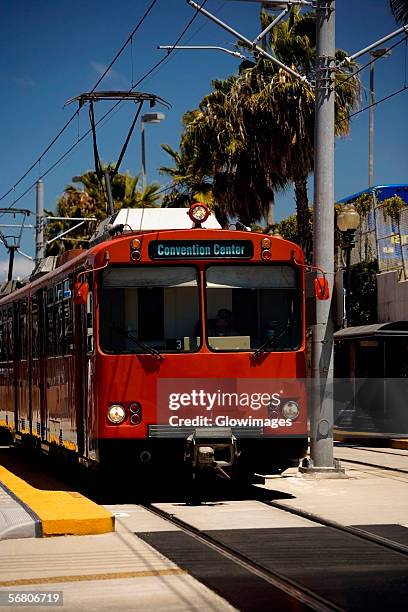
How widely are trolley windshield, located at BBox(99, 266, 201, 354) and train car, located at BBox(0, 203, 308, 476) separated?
1 centimetres

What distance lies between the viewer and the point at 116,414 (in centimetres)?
1488

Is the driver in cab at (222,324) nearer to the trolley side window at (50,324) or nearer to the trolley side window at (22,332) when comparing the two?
the trolley side window at (50,324)

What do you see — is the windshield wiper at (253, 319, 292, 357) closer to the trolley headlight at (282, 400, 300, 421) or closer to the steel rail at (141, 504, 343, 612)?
the trolley headlight at (282, 400, 300, 421)

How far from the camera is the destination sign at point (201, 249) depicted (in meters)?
15.2

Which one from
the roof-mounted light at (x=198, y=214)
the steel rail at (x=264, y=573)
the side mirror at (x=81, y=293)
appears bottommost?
the steel rail at (x=264, y=573)

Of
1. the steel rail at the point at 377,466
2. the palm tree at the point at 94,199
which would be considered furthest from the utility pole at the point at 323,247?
the palm tree at the point at 94,199

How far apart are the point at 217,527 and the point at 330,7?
9257 millimetres

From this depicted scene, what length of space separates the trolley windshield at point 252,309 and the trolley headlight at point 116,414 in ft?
4.35

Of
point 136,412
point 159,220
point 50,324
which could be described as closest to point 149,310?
point 136,412

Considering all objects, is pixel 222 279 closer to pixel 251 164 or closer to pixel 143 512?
pixel 143 512

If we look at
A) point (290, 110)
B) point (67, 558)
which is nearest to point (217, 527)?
point (67, 558)

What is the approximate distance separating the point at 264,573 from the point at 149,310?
228 inches

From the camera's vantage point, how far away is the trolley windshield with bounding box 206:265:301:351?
1527 centimetres

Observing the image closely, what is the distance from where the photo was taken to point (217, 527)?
42.0ft
